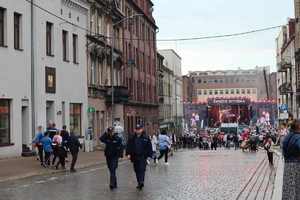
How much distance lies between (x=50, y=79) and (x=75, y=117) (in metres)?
5.91

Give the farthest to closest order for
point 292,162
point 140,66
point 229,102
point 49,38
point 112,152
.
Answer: point 229,102 < point 140,66 < point 49,38 < point 112,152 < point 292,162

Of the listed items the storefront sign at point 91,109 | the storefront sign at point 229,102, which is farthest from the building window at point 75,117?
the storefront sign at point 229,102

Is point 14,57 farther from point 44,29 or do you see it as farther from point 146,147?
point 146,147

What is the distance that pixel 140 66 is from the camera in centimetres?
7256

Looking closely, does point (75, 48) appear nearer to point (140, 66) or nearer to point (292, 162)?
point (140, 66)

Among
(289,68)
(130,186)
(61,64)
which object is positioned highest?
(289,68)

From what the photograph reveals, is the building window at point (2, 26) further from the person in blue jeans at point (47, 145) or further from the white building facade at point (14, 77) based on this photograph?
the person in blue jeans at point (47, 145)

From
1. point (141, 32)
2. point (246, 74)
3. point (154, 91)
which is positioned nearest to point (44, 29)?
point (141, 32)

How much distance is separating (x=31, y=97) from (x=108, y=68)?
18009 millimetres

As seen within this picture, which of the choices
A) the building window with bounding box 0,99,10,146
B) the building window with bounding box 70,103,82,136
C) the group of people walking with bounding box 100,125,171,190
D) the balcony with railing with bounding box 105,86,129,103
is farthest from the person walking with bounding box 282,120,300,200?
the balcony with railing with bounding box 105,86,129,103

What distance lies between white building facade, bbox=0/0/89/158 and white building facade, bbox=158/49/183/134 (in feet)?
214

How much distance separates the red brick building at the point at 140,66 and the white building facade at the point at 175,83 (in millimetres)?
26251

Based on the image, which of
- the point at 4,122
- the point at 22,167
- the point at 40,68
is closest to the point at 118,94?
the point at 40,68

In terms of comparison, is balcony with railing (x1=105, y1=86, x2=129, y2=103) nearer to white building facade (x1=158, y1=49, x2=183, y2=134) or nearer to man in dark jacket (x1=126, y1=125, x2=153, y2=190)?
man in dark jacket (x1=126, y1=125, x2=153, y2=190)
